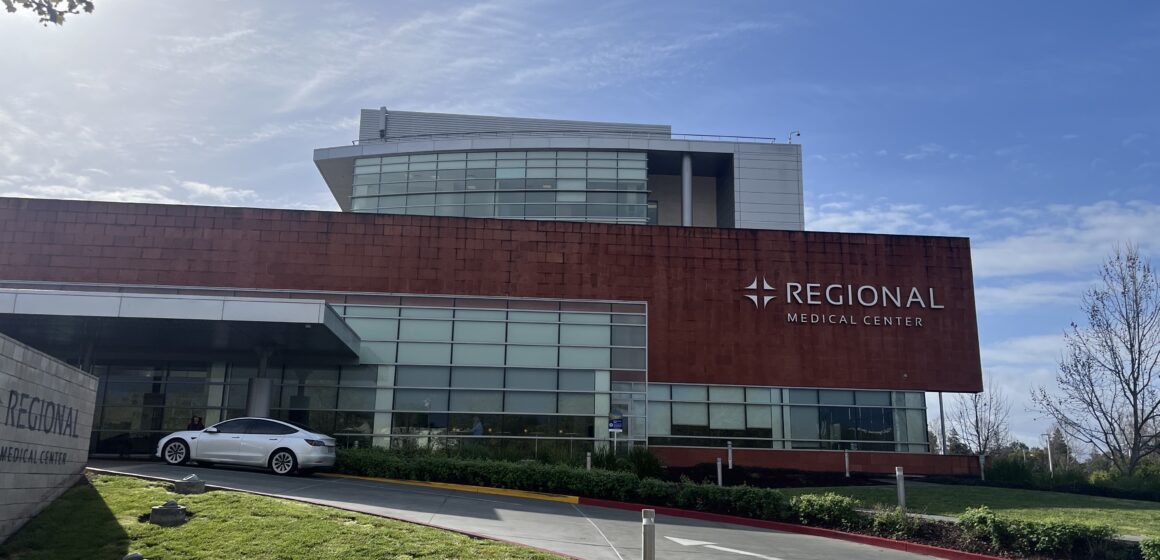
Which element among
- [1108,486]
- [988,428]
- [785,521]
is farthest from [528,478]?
[988,428]

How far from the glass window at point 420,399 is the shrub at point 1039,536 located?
56.5 ft

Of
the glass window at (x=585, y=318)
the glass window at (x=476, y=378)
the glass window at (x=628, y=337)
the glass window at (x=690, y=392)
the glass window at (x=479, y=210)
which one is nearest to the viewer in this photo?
the glass window at (x=476, y=378)

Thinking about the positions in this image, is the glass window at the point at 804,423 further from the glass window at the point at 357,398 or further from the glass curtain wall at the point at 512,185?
the glass window at the point at 357,398

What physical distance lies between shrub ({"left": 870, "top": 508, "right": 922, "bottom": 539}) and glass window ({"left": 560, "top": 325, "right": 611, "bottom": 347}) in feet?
45.7

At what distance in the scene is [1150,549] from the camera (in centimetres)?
1406

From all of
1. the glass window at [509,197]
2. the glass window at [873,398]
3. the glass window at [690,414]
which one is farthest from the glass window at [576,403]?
the glass window at [509,197]

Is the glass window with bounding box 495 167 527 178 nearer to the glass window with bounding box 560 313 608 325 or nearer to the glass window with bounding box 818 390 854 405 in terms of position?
the glass window with bounding box 560 313 608 325

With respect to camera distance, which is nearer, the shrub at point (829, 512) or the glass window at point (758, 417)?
the shrub at point (829, 512)

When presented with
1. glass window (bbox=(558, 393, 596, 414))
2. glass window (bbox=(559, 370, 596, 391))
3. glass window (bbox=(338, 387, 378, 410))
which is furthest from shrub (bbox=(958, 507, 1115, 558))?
glass window (bbox=(338, 387, 378, 410))

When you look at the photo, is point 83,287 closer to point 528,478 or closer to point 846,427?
point 528,478

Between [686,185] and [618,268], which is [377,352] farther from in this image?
[686,185]

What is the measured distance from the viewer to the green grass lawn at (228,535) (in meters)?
12.0

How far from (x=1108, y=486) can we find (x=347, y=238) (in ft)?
77.4

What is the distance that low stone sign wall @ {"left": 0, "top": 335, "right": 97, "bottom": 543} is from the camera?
12422 mm
